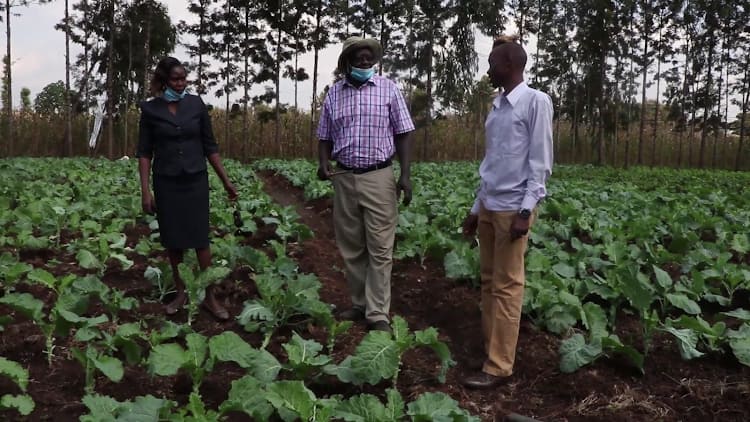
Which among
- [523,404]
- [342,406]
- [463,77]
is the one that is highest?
[463,77]

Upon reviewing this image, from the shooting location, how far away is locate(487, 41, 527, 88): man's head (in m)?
3.20

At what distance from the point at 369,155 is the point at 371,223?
445 mm

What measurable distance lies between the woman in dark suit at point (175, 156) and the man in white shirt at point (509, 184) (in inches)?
72.7

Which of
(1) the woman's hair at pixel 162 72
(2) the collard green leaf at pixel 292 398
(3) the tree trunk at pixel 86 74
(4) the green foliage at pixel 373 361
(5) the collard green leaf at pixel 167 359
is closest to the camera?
(2) the collard green leaf at pixel 292 398

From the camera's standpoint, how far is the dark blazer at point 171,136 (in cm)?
403

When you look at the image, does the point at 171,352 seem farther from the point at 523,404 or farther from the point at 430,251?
the point at 430,251

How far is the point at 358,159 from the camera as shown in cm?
409

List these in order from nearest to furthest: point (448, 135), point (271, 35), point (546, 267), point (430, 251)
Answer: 1. point (546, 267)
2. point (430, 251)
3. point (271, 35)
4. point (448, 135)

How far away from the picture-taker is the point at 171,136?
4.05 metres

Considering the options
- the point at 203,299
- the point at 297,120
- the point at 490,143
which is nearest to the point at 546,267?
the point at 490,143

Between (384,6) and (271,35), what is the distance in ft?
19.6

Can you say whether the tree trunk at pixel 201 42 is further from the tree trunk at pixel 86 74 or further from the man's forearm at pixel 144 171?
the man's forearm at pixel 144 171

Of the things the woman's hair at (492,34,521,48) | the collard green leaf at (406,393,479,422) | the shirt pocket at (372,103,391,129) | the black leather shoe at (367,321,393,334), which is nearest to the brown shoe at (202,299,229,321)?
the black leather shoe at (367,321,393,334)

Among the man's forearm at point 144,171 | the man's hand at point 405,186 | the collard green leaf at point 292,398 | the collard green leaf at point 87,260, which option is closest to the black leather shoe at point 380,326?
the man's hand at point 405,186
